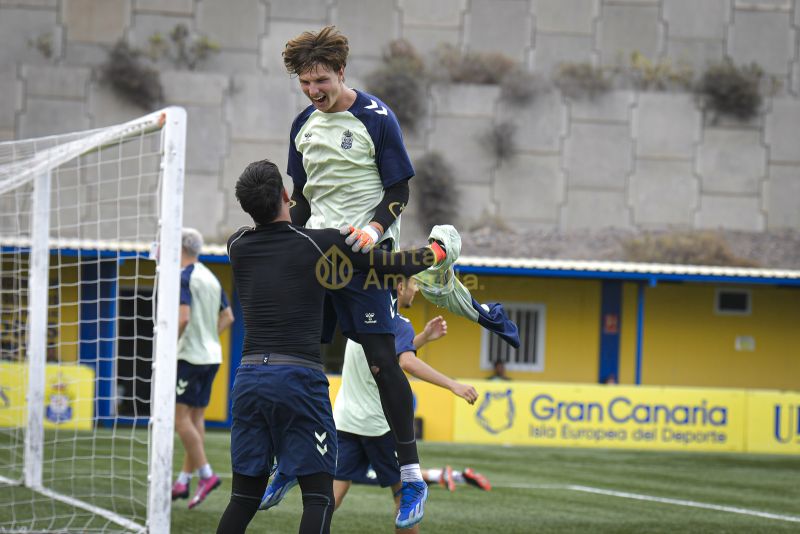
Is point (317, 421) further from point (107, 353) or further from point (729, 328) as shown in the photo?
point (729, 328)

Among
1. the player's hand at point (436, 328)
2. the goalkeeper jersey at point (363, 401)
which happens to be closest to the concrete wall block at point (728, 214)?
the goalkeeper jersey at point (363, 401)

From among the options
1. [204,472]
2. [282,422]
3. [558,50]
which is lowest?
[204,472]

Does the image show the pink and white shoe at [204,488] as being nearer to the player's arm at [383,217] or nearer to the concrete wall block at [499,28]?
the player's arm at [383,217]

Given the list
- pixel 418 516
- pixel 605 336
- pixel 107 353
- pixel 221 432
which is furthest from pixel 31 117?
pixel 418 516

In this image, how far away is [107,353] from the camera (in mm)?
21938

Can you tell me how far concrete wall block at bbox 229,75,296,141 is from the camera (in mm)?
31656

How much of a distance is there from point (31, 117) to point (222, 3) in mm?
6562

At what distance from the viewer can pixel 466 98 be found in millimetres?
32562

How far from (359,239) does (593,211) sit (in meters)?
28.1

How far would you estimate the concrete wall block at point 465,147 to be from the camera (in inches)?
1273

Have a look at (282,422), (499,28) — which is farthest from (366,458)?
(499,28)

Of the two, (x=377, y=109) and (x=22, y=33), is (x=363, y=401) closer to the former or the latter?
(x=377, y=109)

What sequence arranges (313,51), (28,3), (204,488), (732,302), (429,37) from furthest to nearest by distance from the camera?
1. (429,37)
2. (28,3)
3. (732,302)
4. (204,488)
5. (313,51)

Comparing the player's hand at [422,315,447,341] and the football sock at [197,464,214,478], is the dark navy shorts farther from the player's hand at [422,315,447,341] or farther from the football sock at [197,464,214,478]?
the football sock at [197,464,214,478]
